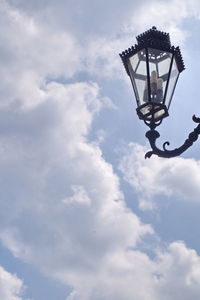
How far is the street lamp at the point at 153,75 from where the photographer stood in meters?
5.58

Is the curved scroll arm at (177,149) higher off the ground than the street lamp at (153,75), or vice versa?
the street lamp at (153,75)

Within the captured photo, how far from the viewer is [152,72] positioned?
18.7 feet

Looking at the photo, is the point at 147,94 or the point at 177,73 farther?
the point at 177,73

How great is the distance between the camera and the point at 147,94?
5.62 m

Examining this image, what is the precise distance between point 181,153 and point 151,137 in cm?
53

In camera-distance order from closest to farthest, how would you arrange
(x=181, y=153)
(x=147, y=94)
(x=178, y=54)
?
1. (x=181, y=153)
2. (x=147, y=94)
3. (x=178, y=54)

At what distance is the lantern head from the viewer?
561 centimetres

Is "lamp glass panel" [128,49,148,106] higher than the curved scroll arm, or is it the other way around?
"lamp glass panel" [128,49,148,106]

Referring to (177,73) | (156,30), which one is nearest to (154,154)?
(177,73)

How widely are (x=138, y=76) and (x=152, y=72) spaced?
22cm

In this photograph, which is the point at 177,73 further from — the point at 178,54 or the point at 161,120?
the point at 161,120

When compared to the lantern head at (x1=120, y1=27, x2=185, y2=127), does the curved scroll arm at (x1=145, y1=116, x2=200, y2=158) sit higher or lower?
lower

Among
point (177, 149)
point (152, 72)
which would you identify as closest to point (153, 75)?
A: point (152, 72)

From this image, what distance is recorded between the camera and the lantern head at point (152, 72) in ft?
18.4
